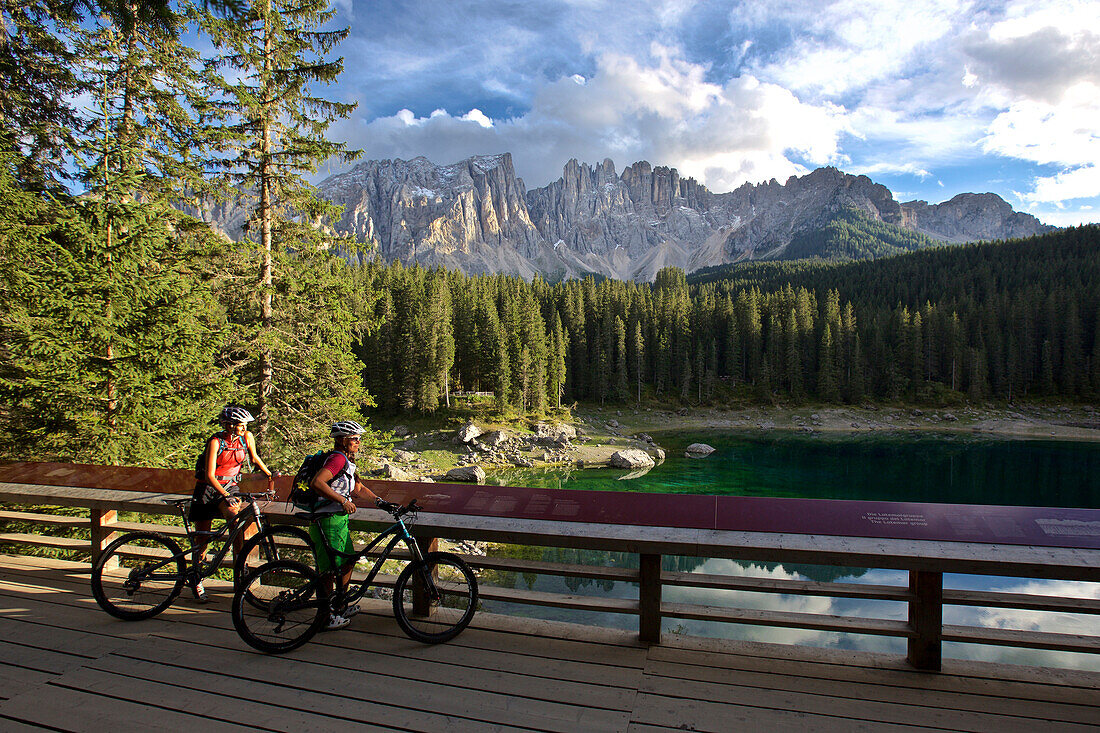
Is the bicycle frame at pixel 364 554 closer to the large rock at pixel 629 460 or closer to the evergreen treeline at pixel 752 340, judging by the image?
the large rock at pixel 629 460

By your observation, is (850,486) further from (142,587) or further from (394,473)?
(142,587)

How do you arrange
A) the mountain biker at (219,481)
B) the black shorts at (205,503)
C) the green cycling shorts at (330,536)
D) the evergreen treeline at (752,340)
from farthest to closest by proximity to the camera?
1. the evergreen treeline at (752,340)
2. the black shorts at (205,503)
3. the mountain biker at (219,481)
4. the green cycling shorts at (330,536)

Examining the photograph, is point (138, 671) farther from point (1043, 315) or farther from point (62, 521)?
point (1043, 315)

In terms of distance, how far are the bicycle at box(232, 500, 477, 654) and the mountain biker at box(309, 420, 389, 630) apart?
6 centimetres

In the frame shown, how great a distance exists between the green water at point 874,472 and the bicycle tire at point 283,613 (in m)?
29.5

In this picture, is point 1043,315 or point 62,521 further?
point 1043,315

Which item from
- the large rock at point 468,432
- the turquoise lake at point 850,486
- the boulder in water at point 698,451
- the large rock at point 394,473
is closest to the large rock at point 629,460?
the turquoise lake at point 850,486

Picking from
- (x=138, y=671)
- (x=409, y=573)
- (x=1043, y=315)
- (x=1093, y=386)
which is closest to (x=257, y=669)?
(x=138, y=671)

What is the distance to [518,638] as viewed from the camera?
5223 mm

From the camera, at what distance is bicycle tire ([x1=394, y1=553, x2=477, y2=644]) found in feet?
16.8

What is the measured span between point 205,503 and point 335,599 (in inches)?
87.9

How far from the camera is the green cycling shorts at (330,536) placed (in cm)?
527

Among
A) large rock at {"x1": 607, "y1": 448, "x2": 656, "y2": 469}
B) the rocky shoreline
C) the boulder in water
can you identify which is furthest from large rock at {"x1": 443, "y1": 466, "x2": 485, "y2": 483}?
the boulder in water

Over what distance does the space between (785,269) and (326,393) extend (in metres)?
186
